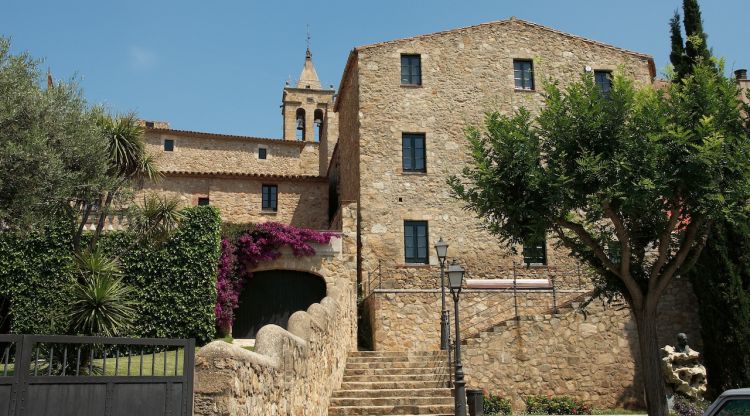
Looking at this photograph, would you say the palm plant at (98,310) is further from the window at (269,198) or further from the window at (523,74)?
the window at (523,74)

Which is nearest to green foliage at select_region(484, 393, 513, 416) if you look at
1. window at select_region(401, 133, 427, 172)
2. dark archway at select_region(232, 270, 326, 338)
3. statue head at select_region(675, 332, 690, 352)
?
statue head at select_region(675, 332, 690, 352)

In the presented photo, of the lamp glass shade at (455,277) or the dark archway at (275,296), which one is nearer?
the lamp glass shade at (455,277)

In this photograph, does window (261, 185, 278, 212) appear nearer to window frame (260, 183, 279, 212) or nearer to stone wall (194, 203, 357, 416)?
window frame (260, 183, 279, 212)

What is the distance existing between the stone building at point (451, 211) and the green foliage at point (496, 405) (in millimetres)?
258

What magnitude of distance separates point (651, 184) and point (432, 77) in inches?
497

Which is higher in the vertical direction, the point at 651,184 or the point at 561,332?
the point at 651,184

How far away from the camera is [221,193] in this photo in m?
27.4

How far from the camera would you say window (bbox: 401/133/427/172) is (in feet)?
73.9

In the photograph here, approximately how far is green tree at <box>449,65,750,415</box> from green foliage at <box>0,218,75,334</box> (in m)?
11.2

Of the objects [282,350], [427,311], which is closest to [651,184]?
[282,350]

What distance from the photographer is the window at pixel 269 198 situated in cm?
2781

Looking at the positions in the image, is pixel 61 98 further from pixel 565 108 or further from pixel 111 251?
pixel 565 108

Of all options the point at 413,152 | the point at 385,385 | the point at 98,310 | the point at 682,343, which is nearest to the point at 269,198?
the point at 413,152

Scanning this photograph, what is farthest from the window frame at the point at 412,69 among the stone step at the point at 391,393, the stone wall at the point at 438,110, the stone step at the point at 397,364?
the stone step at the point at 391,393
